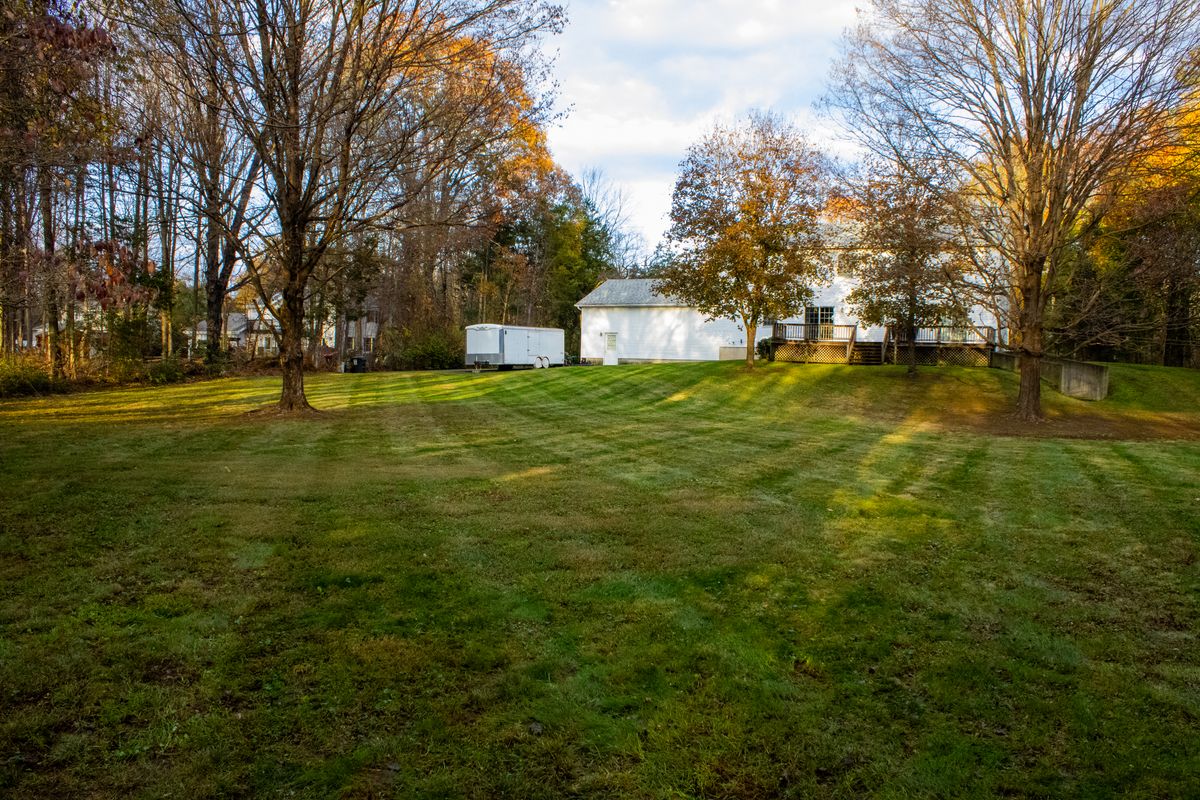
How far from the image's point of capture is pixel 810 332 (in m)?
30.8

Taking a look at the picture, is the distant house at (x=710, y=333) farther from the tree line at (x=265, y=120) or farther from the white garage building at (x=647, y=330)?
the tree line at (x=265, y=120)

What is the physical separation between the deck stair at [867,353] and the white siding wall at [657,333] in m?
9.07

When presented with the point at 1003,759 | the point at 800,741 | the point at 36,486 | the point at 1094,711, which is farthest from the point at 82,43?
the point at 1094,711

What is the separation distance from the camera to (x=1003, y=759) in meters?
3.00

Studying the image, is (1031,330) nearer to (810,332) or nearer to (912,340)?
(912,340)

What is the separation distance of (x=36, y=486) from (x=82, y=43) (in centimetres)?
438

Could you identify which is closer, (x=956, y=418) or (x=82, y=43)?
(x=82, y=43)

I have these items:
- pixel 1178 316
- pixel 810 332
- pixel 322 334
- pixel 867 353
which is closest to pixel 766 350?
pixel 810 332

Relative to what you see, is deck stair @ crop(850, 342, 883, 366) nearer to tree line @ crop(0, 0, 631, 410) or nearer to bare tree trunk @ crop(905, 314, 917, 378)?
bare tree trunk @ crop(905, 314, 917, 378)

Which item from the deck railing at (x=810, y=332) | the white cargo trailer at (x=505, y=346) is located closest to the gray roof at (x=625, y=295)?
the white cargo trailer at (x=505, y=346)

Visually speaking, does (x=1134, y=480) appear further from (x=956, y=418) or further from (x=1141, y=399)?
(x=1141, y=399)

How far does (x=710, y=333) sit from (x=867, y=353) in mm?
11089

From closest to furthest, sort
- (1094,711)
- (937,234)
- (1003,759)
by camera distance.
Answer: (1003,759)
(1094,711)
(937,234)

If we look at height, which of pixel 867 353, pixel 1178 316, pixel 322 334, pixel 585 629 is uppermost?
pixel 1178 316
